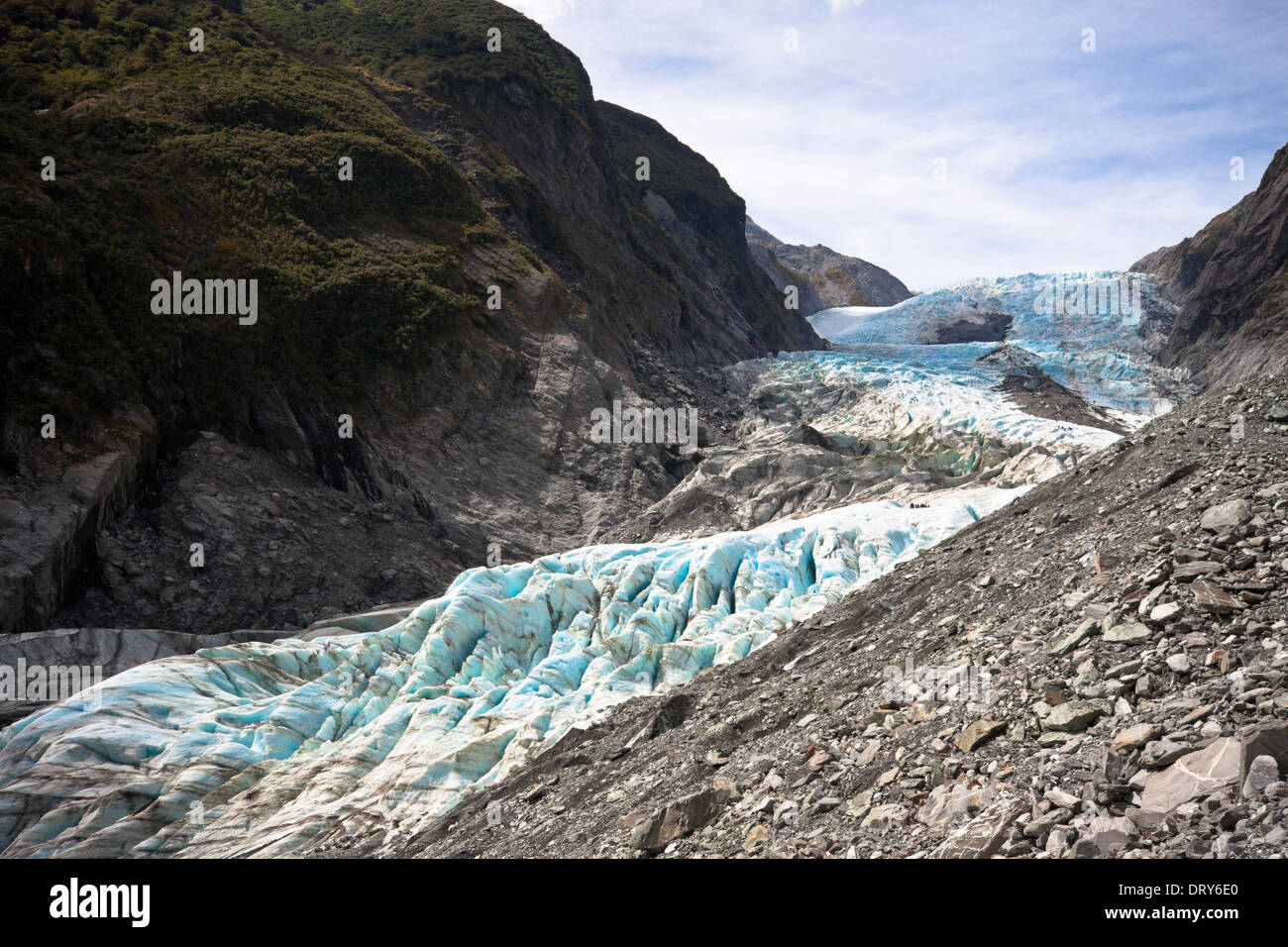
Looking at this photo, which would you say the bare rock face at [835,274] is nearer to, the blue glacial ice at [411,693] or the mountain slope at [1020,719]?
the blue glacial ice at [411,693]

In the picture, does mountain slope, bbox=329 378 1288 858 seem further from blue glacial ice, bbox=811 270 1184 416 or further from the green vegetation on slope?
blue glacial ice, bbox=811 270 1184 416

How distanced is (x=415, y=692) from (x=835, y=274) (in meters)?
128

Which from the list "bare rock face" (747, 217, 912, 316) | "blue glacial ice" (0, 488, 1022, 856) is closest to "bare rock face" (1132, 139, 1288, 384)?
"blue glacial ice" (0, 488, 1022, 856)

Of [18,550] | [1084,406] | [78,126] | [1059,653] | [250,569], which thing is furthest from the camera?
[1084,406]

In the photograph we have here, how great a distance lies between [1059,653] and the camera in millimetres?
8242

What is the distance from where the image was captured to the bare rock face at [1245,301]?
181 ft

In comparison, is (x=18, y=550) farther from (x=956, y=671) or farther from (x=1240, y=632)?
(x=1240, y=632)

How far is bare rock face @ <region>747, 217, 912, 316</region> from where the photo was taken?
432 feet

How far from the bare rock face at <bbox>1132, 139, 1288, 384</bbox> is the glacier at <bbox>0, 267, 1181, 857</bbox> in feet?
103

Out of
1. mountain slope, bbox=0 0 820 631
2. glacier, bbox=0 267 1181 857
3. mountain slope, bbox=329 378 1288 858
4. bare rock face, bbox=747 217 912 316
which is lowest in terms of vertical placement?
glacier, bbox=0 267 1181 857

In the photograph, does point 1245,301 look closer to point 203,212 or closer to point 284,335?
point 284,335
